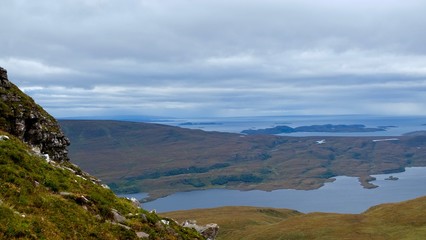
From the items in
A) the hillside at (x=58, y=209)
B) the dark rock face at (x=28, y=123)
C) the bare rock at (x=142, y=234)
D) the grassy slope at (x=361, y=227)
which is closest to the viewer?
the hillside at (x=58, y=209)

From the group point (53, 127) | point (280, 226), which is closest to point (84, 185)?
point (53, 127)

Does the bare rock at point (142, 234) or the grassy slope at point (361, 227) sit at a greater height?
the bare rock at point (142, 234)

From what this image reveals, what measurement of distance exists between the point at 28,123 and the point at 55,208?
21.7 metres

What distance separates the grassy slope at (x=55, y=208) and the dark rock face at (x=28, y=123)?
35.9 ft

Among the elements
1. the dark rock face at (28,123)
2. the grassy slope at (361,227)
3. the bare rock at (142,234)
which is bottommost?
the grassy slope at (361,227)

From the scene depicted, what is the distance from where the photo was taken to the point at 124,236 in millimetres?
23828

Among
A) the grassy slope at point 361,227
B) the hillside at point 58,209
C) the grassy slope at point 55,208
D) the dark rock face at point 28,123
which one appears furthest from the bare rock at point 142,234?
the grassy slope at point 361,227

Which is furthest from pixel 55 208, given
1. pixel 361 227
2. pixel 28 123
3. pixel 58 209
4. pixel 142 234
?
pixel 361 227

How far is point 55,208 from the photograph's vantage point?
22.6 meters

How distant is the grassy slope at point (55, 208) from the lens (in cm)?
1938

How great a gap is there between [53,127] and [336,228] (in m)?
93.6

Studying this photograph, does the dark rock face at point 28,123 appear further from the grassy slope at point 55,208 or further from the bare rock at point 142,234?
the bare rock at point 142,234

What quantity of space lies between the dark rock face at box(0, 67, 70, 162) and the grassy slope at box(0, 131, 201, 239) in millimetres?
10936

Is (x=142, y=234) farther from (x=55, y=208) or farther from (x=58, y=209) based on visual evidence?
(x=55, y=208)
